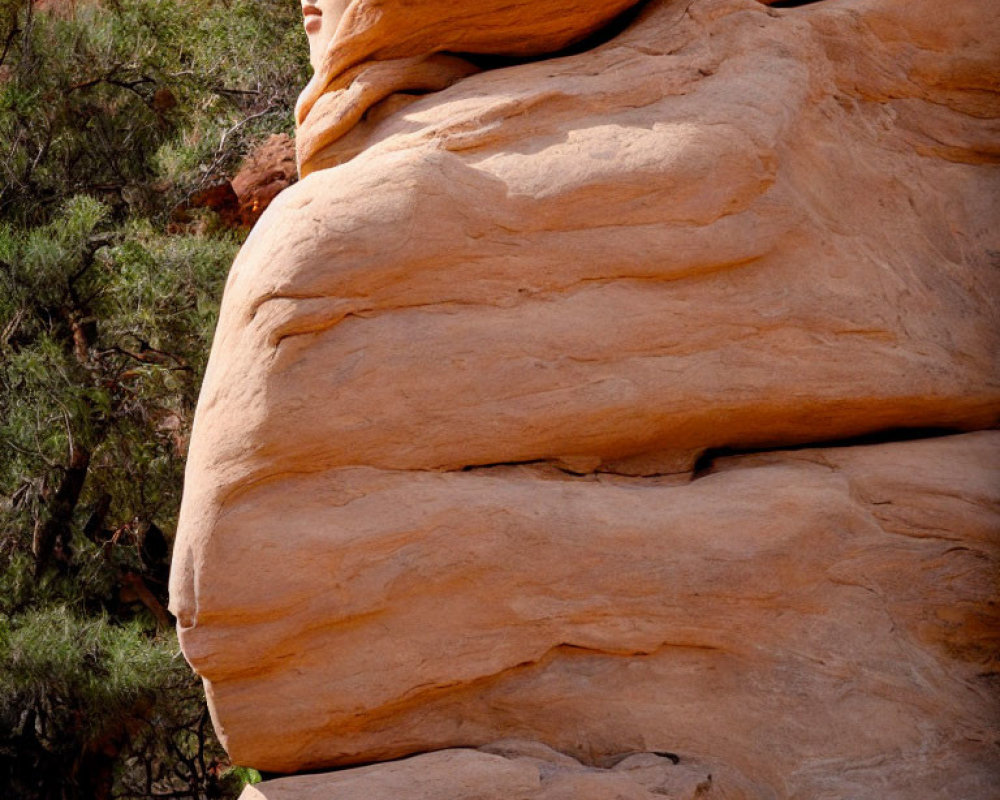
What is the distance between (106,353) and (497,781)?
5196 mm

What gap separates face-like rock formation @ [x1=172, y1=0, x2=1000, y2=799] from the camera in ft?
11.1

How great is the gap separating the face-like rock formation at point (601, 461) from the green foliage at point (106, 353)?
3701mm

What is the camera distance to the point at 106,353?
772 centimetres

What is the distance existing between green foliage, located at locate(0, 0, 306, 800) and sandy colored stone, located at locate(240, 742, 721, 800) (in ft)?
12.4

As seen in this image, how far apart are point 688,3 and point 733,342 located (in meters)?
1.14

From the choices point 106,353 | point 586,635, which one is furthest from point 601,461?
point 106,353

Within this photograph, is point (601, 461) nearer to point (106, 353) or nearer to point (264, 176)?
point (106, 353)

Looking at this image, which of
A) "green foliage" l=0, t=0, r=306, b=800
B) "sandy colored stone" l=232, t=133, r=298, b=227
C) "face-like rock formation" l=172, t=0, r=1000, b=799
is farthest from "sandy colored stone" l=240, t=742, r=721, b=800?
"sandy colored stone" l=232, t=133, r=298, b=227

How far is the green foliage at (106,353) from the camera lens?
692cm

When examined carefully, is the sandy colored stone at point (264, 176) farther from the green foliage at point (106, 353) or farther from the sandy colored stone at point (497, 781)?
the sandy colored stone at point (497, 781)

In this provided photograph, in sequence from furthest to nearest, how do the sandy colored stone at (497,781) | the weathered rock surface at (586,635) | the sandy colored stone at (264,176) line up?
the sandy colored stone at (264,176) → the weathered rock surface at (586,635) → the sandy colored stone at (497,781)

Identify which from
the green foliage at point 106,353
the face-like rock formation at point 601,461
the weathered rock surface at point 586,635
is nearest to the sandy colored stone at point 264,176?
the green foliage at point 106,353

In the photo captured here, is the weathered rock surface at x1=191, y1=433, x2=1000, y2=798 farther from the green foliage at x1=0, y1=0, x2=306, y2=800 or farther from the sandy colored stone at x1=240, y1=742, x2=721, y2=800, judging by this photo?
the green foliage at x1=0, y1=0, x2=306, y2=800

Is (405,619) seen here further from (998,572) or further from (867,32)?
(867,32)
